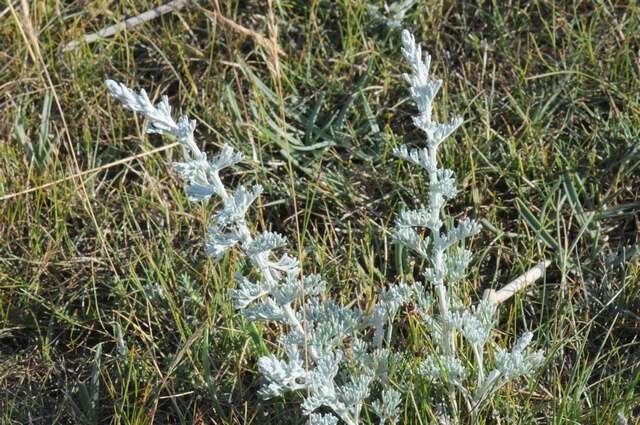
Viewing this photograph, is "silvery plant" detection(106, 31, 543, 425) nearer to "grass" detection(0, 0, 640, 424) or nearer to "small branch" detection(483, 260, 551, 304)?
"grass" detection(0, 0, 640, 424)

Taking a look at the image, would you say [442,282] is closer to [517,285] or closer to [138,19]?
[517,285]

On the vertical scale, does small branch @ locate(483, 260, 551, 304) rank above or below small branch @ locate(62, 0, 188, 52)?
below

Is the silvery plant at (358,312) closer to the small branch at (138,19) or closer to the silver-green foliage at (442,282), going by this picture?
the silver-green foliage at (442,282)

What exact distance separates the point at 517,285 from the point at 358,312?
0.74 m

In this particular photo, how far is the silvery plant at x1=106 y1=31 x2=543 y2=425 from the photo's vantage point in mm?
2285

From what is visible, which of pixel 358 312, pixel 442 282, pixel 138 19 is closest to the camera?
pixel 442 282

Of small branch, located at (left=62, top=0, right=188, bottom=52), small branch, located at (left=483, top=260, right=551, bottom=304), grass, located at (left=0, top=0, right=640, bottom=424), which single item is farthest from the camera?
small branch, located at (left=62, top=0, right=188, bottom=52)

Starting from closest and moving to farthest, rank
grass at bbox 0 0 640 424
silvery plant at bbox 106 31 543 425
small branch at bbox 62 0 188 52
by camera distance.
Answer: silvery plant at bbox 106 31 543 425, grass at bbox 0 0 640 424, small branch at bbox 62 0 188 52

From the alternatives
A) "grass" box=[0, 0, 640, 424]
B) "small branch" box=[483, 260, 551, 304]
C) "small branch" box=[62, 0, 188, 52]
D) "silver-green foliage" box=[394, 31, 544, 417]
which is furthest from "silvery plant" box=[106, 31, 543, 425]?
"small branch" box=[62, 0, 188, 52]

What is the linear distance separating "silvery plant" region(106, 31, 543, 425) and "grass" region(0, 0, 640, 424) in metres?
0.13

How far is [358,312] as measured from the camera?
103 inches

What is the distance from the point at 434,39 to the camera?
3.86 meters

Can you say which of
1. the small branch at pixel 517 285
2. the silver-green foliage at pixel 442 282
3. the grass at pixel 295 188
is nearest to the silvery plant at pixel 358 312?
the silver-green foliage at pixel 442 282

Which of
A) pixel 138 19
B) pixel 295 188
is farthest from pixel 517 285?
pixel 138 19
